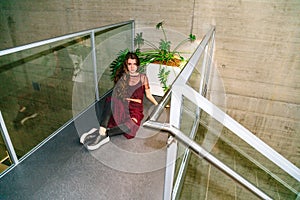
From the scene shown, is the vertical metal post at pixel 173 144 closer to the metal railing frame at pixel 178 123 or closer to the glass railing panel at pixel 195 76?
the metal railing frame at pixel 178 123

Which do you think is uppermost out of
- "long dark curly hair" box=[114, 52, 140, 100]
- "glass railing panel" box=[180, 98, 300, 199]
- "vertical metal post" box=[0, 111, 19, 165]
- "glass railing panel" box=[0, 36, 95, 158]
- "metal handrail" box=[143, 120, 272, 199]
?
"metal handrail" box=[143, 120, 272, 199]

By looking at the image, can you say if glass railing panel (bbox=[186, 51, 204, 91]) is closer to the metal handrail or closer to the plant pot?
the metal handrail

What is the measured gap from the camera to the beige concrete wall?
2490 mm

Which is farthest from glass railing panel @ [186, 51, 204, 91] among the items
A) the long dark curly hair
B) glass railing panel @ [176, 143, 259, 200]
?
glass railing panel @ [176, 143, 259, 200]

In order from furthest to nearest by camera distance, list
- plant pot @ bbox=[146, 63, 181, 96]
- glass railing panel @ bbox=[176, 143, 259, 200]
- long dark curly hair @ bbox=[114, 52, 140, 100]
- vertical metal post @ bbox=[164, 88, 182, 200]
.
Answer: glass railing panel @ bbox=[176, 143, 259, 200] → plant pot @ bbox=[146, 63, 181, 96] → long dark curly hair @ bbox=[114, 52, 140, 100] → vertical metal post @ bbox=[164, 88, 182, 200]

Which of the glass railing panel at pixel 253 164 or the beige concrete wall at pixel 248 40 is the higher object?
the beige concrete wall at pixel 248 40

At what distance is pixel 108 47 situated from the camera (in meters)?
2.75

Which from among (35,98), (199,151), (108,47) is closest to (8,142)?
(199,151)

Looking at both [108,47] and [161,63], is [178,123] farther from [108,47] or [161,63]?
[108,47]

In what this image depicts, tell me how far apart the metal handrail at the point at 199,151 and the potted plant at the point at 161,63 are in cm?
177

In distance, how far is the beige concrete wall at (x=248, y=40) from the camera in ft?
8.17

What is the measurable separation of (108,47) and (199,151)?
2.26 metres

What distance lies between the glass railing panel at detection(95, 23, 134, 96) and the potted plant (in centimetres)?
9

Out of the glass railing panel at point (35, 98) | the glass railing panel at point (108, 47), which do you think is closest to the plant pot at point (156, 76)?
the glass railing panel at point (108, 47)
